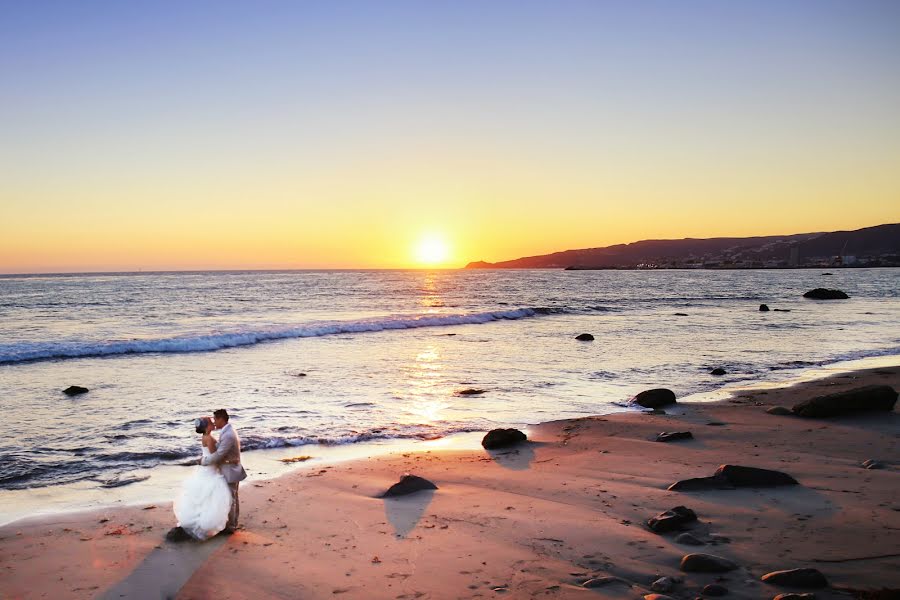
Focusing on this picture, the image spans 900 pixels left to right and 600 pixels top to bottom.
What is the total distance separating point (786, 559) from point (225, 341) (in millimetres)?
29499

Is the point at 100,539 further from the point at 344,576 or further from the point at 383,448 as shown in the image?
the point at 383,448

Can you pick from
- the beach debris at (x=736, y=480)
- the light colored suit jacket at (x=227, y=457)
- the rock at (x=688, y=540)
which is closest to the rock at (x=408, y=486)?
the light colored suit jacket at (x=227, y=457)

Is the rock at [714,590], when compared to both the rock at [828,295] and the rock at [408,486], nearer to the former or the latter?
the rock at [408,486]

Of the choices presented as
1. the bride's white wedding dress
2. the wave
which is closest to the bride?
the bride's white wedding dress

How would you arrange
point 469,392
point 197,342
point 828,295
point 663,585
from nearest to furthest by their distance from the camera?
point 663,585 < point 469,392 < point 197,342 < point 828,295

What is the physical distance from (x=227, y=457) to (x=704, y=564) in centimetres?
579

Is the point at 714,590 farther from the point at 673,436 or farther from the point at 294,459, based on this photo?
the point at 294,459

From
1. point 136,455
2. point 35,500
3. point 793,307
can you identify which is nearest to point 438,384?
point 136,455

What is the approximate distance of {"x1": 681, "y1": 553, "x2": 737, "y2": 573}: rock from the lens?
20.8 ft

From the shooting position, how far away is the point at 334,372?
22.4 metres

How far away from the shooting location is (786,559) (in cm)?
657

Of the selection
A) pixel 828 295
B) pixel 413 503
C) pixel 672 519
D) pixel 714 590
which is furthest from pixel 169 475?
pixel 828 295

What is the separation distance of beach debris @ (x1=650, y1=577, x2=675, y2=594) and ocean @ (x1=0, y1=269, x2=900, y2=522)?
766 cm

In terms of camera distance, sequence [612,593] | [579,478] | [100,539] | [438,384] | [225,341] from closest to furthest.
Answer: [612,593] < [100,539] < [579,478] < [438,384] < [225,341]
